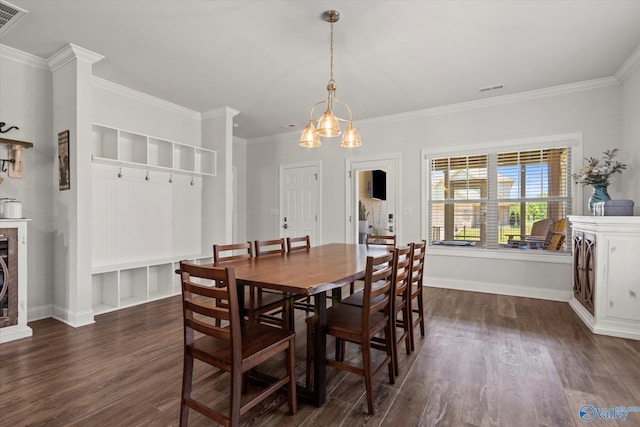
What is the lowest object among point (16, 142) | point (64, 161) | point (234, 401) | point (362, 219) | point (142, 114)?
point (234, 401)

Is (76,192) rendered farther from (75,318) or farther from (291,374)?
(291,374)

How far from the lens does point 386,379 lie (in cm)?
218

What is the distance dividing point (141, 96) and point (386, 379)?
4.35 meters

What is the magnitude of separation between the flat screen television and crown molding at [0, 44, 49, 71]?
4.36m

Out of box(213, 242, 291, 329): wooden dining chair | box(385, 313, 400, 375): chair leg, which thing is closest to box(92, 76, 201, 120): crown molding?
box(213, 242, 291, 329): wooden dining chair

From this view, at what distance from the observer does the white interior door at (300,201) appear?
5.82m

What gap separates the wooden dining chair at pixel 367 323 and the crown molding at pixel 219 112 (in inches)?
141

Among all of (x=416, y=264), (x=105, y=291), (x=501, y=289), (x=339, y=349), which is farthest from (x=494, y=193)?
(x=105, y=291)

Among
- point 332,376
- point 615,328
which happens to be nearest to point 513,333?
point 615,328

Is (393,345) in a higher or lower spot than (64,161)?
lower

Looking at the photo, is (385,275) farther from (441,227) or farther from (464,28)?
(441,227)

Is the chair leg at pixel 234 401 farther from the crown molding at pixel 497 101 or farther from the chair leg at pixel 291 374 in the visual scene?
the crown molding at pixel 497 101

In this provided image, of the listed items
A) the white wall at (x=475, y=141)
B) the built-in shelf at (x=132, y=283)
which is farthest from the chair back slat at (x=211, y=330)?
the white wall at (x=475, y=141)

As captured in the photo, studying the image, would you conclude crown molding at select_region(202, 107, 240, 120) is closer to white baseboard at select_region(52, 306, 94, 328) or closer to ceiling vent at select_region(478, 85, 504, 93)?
white baseboard at select_region(52, 306, 94, 328)
